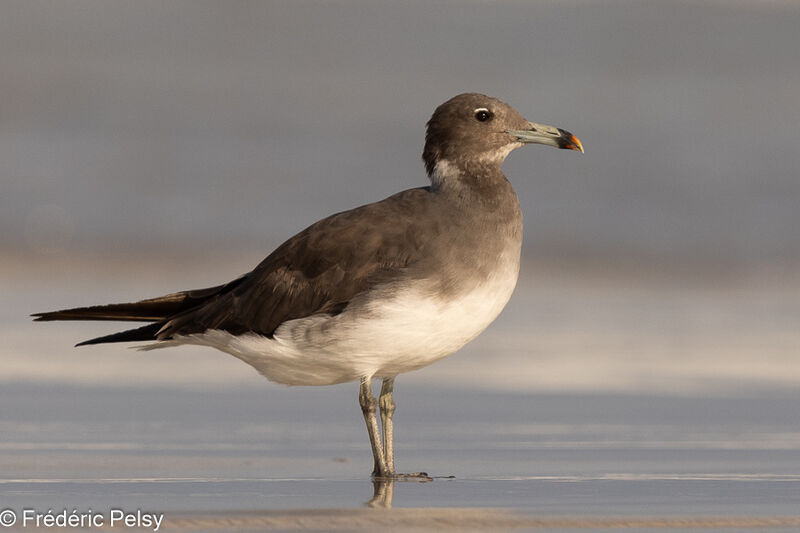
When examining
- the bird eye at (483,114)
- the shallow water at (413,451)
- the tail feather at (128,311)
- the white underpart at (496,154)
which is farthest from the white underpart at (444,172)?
the tail feather at (128,311)

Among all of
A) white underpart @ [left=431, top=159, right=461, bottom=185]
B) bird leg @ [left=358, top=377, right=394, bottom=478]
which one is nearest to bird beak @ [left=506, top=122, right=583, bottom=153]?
white underpart @ [left=431, top=159, right=461, bottom=185]

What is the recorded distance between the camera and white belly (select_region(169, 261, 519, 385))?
769 cm

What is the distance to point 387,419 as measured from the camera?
8297 mm

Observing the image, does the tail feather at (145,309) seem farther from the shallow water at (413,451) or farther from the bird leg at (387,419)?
the bird leg at (387,419)

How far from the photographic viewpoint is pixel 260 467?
7887 millimetres

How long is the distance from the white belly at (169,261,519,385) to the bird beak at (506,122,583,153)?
77cm

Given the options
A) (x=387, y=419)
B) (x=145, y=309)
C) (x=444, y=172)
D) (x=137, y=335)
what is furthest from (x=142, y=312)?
(x=444, y=172)

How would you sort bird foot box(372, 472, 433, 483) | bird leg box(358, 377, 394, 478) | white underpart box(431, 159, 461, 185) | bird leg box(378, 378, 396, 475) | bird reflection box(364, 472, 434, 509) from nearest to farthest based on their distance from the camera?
bird reflection box(364, 472, 434, 509), bird foot box(372, 472, 433, 483), bird leg box(358, 377, 394, 478), bird leg box(378, 378, 396, 475), white underpart box(431, 159, 461, 185)

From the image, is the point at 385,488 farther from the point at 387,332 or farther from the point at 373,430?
the point at 387,332

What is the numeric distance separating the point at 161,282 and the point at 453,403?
5.90 metres

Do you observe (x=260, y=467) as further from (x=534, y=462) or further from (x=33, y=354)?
(x=33, y=354)

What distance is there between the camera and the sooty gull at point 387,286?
7730 mm

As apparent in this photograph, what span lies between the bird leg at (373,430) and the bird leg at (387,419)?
3 cm

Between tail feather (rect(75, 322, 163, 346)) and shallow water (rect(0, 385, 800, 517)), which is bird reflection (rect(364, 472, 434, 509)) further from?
tail feather (rect(75, 322, 163, 346))
